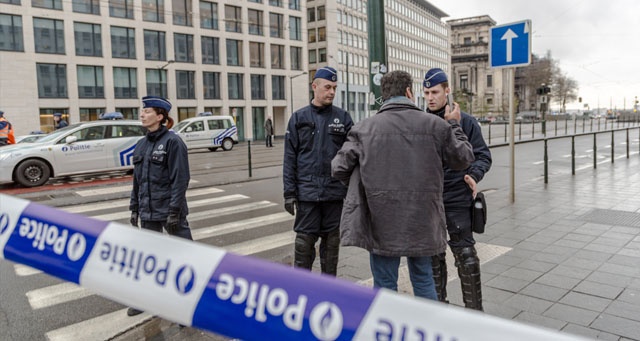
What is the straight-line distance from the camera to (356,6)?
273 feet

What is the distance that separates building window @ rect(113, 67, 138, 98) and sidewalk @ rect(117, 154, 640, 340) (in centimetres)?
3786

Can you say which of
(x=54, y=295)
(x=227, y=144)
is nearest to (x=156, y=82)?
(x=227, y=144)

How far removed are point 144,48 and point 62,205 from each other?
35197 millimetres

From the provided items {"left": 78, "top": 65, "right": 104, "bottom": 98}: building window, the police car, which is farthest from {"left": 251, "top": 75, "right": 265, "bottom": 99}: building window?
the police car

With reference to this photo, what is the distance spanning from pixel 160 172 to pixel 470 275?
270 centimetres

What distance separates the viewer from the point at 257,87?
5025cm

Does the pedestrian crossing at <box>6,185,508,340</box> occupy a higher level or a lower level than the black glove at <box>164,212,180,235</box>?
lower

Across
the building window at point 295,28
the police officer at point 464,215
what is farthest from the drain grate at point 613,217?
the building window at point 295,28

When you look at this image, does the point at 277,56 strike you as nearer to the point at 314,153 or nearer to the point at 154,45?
the point at 154,45

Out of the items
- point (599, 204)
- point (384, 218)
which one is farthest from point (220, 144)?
point (384, 218)

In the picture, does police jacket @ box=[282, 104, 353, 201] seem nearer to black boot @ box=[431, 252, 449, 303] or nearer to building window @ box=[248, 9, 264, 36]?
black boot @ box=[431, 252, 449, 303]

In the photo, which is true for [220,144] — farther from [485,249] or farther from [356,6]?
[356,6]

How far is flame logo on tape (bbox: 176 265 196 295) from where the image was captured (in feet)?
5.97

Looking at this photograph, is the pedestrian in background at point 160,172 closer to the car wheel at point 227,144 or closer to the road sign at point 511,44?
the road sign at point 511,44
